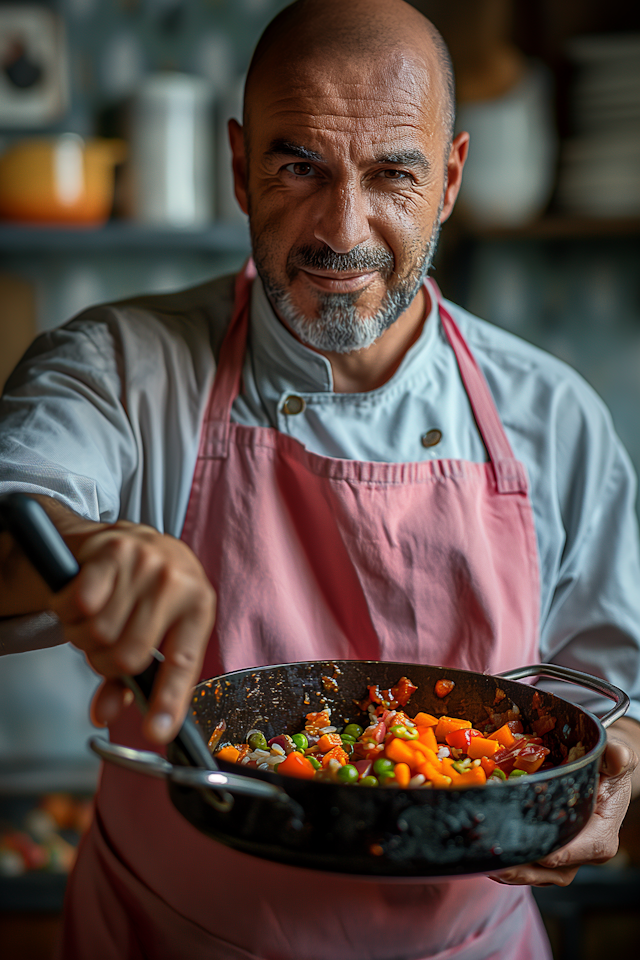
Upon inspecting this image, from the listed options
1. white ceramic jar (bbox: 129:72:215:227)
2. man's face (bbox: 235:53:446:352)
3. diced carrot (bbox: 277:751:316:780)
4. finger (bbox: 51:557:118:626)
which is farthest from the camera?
white ceramic jar (bbox: 129:72:215:227)

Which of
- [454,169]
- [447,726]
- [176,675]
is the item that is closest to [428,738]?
[447,726]

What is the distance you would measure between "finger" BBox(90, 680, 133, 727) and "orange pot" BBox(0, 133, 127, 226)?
5.80 feet

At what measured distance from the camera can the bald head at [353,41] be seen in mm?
1056

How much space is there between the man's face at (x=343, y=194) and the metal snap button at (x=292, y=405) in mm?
81

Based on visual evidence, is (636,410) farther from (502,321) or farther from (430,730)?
(430,730)

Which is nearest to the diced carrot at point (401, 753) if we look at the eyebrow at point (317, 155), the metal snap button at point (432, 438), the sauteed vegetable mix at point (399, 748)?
the sauteed vegetable mix at point (399, 748)

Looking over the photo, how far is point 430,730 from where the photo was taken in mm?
904

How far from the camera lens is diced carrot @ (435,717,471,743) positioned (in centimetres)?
92

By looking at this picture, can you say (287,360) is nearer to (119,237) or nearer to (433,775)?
(433,775)

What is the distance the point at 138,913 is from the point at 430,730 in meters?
0.54

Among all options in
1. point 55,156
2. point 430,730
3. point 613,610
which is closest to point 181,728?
point 430,730

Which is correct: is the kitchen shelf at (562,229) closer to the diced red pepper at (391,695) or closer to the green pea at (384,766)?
the diced red pepper at (391,695)

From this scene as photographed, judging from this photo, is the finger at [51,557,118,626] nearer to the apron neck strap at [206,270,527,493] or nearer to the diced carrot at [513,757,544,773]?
the diced carrot at [513,757,544,773]

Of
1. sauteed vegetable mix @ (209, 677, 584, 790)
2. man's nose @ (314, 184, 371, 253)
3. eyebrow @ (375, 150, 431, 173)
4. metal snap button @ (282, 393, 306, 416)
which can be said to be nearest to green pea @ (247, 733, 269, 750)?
sauteed vegetable mix @ (209, 677, 584, 790)
